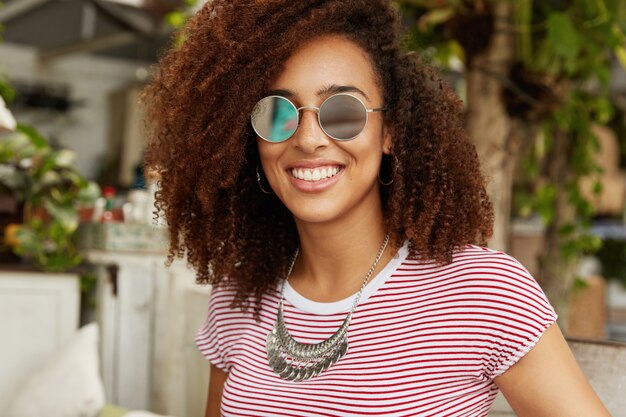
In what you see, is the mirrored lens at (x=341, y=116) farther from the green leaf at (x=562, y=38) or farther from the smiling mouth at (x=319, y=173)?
the green leaf at (x=562, y=38)

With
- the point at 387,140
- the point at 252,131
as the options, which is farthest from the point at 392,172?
the point at 252,131

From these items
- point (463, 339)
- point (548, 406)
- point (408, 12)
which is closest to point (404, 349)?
point (463, 339)

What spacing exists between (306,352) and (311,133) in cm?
38

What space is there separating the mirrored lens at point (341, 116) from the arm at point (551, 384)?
0.46m

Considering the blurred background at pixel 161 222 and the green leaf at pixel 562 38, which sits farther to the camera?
the blurred background at pixel 161 222

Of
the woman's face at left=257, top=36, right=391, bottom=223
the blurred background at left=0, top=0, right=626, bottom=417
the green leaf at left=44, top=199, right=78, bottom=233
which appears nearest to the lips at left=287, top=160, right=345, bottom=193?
the woman's face at left=257, top=36, right=391, bottom=223

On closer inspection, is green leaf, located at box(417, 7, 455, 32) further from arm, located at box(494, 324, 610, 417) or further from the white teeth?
arm, located at box(494, 324, 610, 417)

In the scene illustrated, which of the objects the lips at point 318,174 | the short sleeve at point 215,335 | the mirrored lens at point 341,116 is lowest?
the short sleeve at point 215,335

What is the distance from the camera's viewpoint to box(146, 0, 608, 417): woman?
47.6 inches

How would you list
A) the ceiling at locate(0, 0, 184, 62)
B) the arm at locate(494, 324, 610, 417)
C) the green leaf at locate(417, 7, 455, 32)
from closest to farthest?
the arm at locate(494, 324, 610, 417)
the green leaf at locate(417, 7, 455, 32)
the ceiling at locate(0, 0, 184, 62)

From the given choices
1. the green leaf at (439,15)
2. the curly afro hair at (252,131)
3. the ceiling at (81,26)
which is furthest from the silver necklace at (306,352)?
the ceiling at (81,26)

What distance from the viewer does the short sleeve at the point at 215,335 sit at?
5.15 feet

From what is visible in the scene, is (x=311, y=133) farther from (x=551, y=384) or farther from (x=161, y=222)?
(x=161, y=222)

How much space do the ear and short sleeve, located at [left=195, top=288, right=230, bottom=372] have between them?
469 mm
